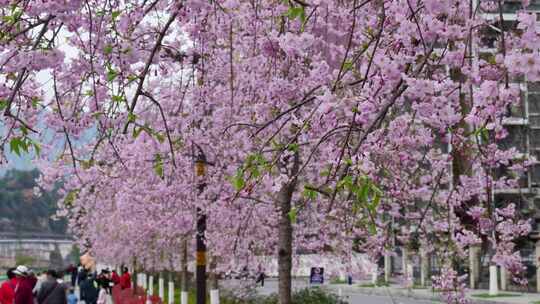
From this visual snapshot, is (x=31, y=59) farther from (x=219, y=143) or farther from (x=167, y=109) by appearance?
(x=167, y=109)

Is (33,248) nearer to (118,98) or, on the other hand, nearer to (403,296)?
(403,296)

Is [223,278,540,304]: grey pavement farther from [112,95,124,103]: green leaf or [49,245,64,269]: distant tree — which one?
[49,245,64,269]: distant tree

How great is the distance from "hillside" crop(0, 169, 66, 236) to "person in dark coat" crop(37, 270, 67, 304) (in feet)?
450

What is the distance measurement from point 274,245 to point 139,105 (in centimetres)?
496

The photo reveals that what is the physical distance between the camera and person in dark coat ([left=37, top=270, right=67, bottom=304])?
645 inches

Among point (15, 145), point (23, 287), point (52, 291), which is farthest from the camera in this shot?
point (52, 291)

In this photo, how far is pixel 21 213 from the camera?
159375 mm

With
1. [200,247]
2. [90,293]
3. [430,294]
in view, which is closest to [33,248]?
[430,294]

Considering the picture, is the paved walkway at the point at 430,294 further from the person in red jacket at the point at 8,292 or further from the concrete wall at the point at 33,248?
the concrete wall at the point at 33,248

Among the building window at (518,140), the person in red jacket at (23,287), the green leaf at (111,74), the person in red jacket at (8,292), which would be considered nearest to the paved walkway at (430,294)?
the building window at (518,140)

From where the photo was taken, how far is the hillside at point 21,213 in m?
152

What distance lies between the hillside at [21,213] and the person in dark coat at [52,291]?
137307 millimetres

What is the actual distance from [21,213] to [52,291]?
149625 mm

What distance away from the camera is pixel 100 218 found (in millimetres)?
35094
